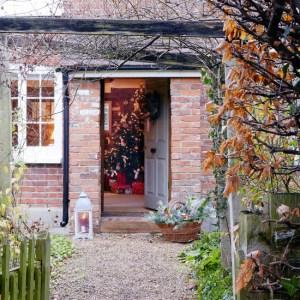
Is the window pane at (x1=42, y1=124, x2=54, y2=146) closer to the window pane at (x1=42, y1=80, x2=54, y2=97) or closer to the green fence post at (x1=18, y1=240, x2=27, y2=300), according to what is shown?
the window pane at (x1=42, y1=80, x2=54, y2=97)

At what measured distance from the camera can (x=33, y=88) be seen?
37.8 feet

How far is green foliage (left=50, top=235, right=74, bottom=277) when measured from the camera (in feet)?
27.1

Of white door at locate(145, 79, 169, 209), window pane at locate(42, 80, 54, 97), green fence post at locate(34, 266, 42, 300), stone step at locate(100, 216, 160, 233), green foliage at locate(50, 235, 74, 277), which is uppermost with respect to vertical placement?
window pane at locate(42, 80, 54, 97)

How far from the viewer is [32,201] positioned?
1139 cm

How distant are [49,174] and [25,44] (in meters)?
4.97

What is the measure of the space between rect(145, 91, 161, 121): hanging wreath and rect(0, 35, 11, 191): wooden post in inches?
230

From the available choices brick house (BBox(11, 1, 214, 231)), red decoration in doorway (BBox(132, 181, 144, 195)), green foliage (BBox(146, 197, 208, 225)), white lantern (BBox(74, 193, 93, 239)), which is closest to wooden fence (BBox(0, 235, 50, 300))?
green foliage (BBox(146, 197, 208, 225))

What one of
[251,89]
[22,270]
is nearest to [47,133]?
[22,270]

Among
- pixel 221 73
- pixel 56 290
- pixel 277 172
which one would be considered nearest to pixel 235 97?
pixel 277 172

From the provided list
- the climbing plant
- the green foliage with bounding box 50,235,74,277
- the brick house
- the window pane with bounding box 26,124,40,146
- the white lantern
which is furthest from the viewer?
the window pane with bounding box 26,124,40,146

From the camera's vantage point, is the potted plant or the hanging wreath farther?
the hanging wreath

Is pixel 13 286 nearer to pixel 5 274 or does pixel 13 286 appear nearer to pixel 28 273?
pixel 5 274

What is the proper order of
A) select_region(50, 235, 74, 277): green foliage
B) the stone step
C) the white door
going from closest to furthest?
1. select_region(50, 235, 74, 277): green foliage
2. the stone step
3. the white door

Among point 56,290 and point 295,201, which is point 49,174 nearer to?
point 56,290
